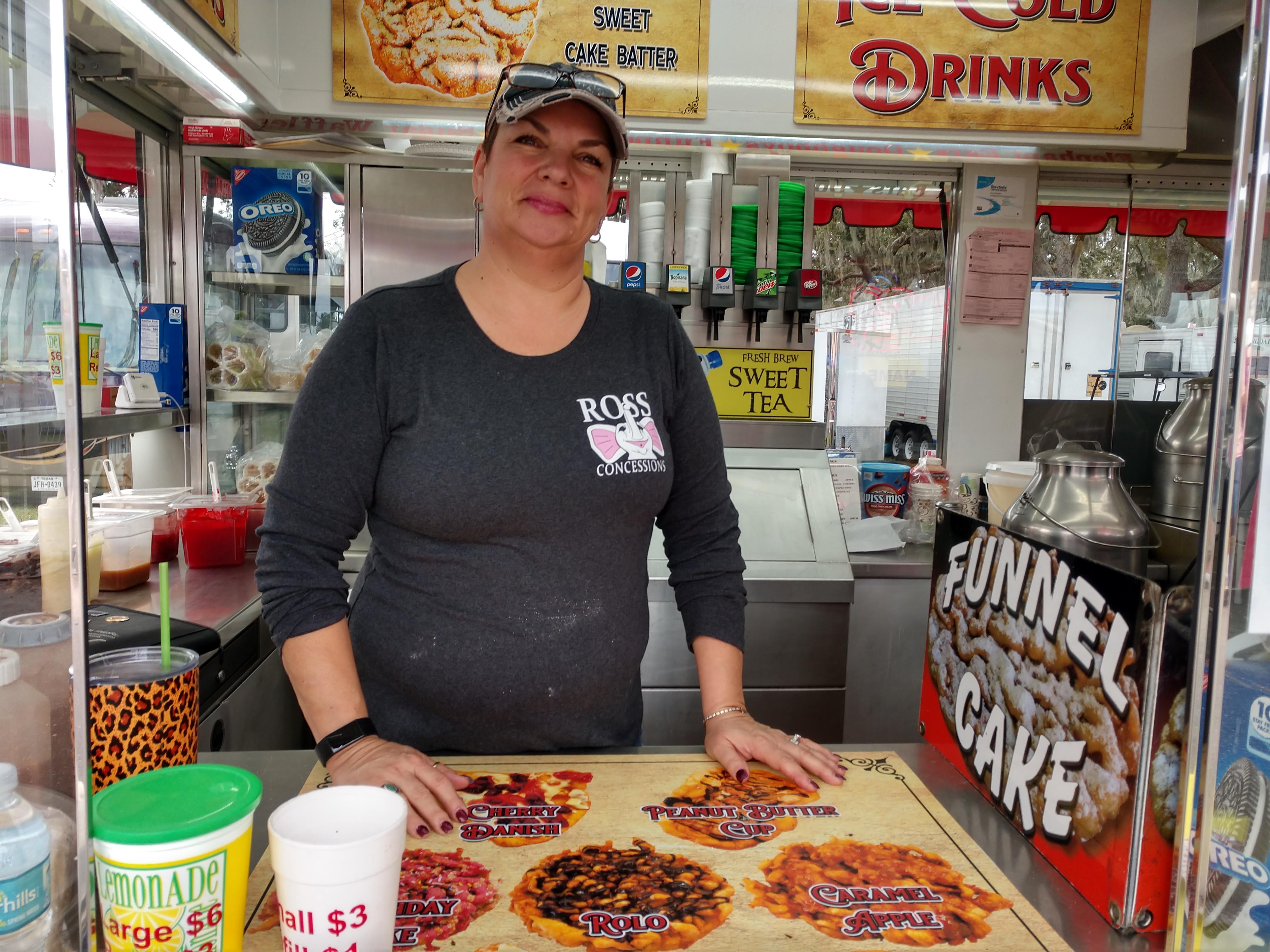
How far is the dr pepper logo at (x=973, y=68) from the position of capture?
9.20ft

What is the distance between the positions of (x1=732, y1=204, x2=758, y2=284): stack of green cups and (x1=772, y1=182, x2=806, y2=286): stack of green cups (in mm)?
25

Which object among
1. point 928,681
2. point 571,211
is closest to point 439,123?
point 571,211

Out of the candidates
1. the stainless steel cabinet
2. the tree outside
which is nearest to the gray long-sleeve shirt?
the stainless steel cabinet

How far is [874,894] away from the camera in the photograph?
858mm

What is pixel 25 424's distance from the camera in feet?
2.00

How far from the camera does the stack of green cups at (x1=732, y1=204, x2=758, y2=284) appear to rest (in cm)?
310

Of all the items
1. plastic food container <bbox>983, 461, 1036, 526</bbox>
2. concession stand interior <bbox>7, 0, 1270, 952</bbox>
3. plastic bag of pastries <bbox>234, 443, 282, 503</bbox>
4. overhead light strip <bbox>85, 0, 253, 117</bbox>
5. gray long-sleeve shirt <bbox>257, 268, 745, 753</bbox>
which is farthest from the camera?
plastic bag of pastries <bbox>234, 443, 282, 503</bbox>

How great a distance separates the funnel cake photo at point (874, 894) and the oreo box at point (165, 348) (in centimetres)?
259

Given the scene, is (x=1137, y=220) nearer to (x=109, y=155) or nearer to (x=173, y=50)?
(x=173, y=50)

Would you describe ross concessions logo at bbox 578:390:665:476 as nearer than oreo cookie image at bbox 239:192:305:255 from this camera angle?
Yes

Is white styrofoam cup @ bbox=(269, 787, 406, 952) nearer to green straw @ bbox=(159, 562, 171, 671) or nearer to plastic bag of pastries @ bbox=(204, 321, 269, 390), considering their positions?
green straw @ bbox=(159, 562, 171, 671)

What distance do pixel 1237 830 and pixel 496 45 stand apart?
106 inches

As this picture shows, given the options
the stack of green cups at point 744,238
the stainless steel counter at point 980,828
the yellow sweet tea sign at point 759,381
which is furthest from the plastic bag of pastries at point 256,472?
the stainless steel counter at point 980,828

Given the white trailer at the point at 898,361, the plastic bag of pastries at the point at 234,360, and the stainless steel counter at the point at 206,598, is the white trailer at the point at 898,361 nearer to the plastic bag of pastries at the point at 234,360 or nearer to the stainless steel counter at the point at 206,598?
the plastic bag of pastries at the point at 234,360
